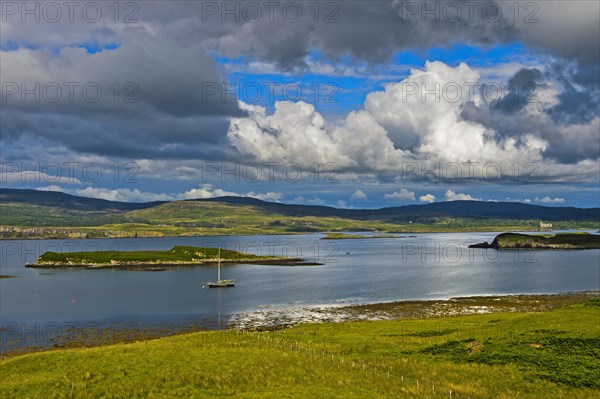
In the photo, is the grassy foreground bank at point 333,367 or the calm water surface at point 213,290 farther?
the calm water surface at point 213,290

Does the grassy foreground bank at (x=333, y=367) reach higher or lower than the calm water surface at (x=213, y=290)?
higher

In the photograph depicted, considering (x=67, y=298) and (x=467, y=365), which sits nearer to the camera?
(x=467, y=365)

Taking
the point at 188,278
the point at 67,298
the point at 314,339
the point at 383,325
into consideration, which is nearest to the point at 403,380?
the point at 314,339

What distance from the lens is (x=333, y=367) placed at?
44875 millimetres

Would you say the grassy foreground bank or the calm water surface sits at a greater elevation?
the grassy foreground bank

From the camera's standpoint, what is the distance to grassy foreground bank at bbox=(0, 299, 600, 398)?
1444 inches

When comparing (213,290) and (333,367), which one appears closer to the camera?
(333,367)

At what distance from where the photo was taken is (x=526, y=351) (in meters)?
50.2

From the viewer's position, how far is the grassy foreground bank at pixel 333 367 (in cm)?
Answer: 3669

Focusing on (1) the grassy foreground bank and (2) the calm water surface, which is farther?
(2) the calm water surface

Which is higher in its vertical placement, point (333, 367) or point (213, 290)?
point (333, 367)

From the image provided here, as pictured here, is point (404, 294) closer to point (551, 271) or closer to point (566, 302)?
point (566, 302)

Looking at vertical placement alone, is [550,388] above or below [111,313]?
above

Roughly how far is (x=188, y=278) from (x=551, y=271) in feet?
472
